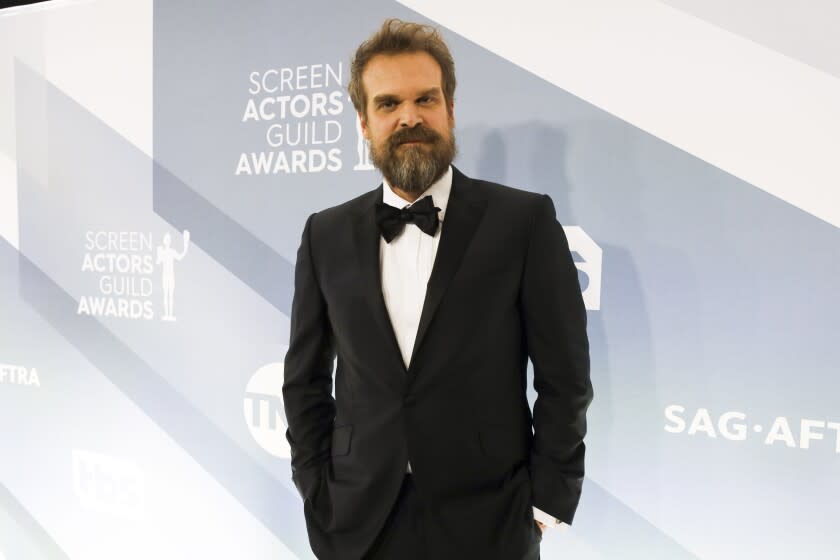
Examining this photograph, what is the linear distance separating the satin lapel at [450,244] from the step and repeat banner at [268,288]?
0.58m

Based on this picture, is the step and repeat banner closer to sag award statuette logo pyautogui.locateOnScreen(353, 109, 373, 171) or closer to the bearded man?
sag award statuette logo pyautogui.locateOnScreen(353, 109, 373, 171)

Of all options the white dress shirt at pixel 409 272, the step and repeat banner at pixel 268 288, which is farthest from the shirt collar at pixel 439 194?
the step and repeat banner at pixel 268 288

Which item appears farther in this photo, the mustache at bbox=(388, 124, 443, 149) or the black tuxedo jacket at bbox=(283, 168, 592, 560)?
the mustache at bbox=(388, 124, 443, 149)

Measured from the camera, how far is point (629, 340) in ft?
6.25

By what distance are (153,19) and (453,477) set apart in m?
2.24

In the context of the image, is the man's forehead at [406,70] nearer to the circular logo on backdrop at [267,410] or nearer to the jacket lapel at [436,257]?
the jacket lapel at [436,257]

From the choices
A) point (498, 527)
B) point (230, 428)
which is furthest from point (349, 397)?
point (230, 428)

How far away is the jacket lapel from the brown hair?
27cm

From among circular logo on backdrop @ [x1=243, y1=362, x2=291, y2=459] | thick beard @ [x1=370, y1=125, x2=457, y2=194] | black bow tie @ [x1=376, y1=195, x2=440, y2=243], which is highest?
thick beard @ [x1=370, y1=125, x2=457, y2=194]

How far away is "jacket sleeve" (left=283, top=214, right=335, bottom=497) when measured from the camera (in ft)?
5.23

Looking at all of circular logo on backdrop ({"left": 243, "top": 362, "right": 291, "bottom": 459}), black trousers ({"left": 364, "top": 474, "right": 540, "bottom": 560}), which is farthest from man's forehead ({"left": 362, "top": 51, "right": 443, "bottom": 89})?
circular logo on backdrop ({"left": 243, "top": 362, "right": 291, "bottom": 459})

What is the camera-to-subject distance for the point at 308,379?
5.30ft

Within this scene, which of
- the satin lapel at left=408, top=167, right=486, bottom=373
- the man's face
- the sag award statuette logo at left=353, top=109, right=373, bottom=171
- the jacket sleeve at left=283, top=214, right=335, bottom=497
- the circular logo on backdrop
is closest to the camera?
the satin lapel at left=408, top=167, right=486, bottom=373

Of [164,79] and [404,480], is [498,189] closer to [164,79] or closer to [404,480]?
[404,480]
